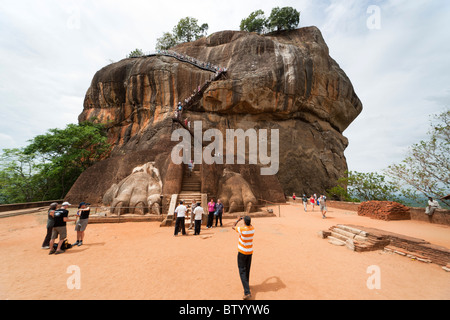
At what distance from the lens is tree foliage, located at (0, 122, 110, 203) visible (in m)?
16.1

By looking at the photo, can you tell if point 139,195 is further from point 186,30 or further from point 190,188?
point 186,30

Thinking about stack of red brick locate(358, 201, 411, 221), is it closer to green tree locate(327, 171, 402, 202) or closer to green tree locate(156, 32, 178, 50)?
green tree locate(327, 171, 402, 202)

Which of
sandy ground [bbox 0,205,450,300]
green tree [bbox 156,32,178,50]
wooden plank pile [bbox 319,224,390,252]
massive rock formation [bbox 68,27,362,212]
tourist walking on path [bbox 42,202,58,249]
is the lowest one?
sandy ground [bbox 0,205,450,300]

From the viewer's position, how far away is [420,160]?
1141 centimetres

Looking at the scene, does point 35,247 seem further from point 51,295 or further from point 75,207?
point 75,207

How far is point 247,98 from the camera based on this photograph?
23.8 meters

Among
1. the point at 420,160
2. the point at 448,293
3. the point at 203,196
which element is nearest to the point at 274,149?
the point at 420,160

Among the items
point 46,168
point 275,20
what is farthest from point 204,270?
point 275,20

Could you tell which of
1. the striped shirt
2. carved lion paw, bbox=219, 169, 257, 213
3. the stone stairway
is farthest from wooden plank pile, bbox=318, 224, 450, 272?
the stone stairway

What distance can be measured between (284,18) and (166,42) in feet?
69.5

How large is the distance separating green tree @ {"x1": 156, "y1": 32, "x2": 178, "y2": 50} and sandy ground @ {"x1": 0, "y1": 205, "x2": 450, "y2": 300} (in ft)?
120

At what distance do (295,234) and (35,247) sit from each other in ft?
28.4

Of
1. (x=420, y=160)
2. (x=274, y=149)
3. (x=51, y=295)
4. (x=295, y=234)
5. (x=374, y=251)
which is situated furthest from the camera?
(x=274, y=149)

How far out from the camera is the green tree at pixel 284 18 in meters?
29.1
